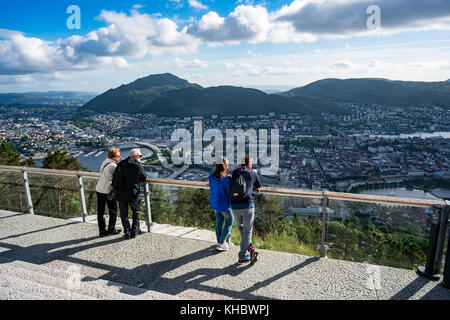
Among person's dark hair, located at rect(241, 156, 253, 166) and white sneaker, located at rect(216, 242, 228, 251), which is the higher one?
person's dark hair, located at rect(241, 156, 253, 166)

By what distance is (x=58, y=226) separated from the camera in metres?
5.23

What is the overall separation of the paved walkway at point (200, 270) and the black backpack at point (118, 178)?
0.92 metres

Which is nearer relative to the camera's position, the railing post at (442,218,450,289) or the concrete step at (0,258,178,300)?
the concrete step at (0,258,178,300)

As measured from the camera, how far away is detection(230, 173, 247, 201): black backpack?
357 cm

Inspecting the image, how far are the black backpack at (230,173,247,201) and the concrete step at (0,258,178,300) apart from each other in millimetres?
1388

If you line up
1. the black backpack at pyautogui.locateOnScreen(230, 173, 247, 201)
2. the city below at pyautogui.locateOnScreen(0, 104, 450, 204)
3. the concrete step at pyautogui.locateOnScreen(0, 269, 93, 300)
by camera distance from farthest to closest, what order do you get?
the city below at pyautogui.locateOnScreen(0, 104, 450, 204) < the black backpack at pyautogui.locateOnScreen(230, 173, 247, 201) < the concrete step at pyautogui.locateOnScreen(0, 269, 93, 300)

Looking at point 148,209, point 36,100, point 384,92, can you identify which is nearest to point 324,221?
point 148,209

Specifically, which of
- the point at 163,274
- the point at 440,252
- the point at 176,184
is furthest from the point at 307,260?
the point at 176,184

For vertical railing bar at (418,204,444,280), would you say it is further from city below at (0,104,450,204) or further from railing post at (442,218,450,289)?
city below at (0,104,450,204)

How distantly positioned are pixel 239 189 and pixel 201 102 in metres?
94.2

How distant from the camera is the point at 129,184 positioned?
14.3 feet

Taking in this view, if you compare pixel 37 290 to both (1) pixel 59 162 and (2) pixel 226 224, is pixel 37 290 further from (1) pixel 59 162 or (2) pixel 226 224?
(1) pixel 59 162

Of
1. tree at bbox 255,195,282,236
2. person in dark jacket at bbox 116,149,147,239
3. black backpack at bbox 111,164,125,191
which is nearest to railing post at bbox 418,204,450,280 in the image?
tree at bbox 255,195,282,236
